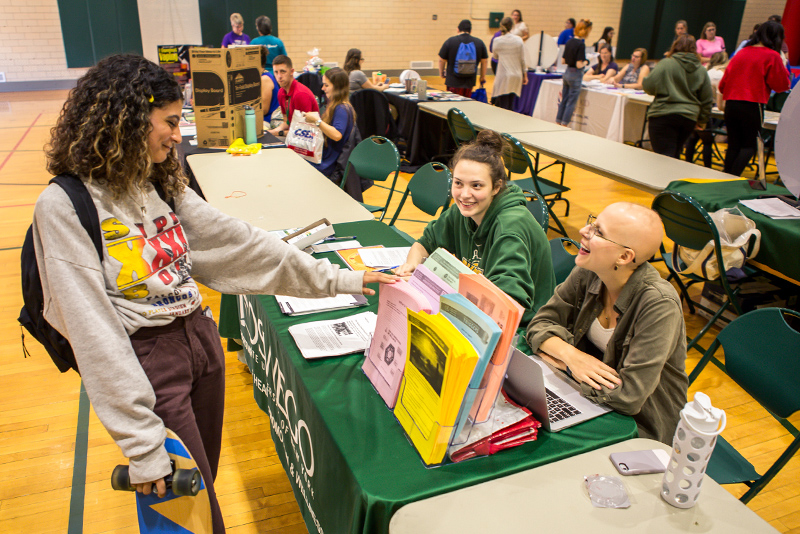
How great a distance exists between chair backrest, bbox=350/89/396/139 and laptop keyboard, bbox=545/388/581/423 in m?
5.73

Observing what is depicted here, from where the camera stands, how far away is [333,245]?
253 cm

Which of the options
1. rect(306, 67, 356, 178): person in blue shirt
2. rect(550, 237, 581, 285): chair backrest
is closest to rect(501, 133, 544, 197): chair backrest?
rect(306, 67, 356, 178): person in blue shirt

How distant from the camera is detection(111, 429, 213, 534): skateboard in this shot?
1222 mm

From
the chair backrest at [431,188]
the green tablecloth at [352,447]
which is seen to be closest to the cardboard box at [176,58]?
the chair backrest at [431,188]

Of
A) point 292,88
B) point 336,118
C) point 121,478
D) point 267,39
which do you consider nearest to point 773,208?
point 336,118

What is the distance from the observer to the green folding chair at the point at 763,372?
5.44 feet

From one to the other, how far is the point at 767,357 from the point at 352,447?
133 centimetres

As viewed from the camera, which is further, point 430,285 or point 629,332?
point 629,332

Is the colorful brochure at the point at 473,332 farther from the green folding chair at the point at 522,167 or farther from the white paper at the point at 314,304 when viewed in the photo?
the green folding chair at the point at 522,167

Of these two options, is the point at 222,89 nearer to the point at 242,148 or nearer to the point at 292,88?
the point at 242,148

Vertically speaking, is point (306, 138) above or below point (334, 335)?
above

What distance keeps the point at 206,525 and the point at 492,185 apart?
1.50 meters

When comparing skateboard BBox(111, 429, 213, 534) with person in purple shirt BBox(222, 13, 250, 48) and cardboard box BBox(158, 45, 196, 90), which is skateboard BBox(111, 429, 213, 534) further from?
person in purple shirt BBox(222, 13, 250, 48)

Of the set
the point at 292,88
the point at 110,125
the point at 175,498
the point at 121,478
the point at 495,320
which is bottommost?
the point at 175,498
